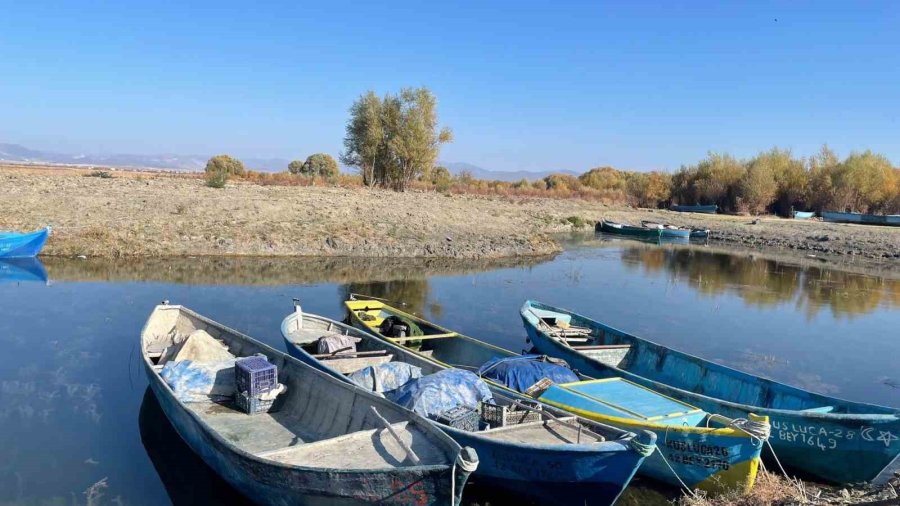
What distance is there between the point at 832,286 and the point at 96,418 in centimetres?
3107

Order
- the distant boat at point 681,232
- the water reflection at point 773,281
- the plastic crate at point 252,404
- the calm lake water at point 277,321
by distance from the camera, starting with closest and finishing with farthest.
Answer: the calm lake water at point 277,321, the plastic crate at point 252,404, the water reflection at point 773,281, the distant boat at point 681,232

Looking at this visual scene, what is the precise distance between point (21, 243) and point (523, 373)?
75.6ft

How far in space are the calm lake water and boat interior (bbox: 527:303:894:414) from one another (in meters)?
1.79

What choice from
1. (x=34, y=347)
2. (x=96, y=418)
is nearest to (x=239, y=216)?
(x=34, y=347)

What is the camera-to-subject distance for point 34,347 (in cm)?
1467

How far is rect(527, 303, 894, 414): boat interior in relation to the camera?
10656mm

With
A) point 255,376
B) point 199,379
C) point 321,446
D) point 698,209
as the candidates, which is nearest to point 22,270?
point 199,379

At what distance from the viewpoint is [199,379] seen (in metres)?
10.6

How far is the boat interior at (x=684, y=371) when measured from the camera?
35.0 ft

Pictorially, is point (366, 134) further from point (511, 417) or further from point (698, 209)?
point (511, 417)

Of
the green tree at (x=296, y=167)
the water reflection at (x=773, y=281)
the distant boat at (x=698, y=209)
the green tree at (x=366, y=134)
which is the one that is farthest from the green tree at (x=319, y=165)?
the water reflection at (x=773, y=281)

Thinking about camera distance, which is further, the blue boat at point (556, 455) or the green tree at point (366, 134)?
the green tree at point (366, 134)

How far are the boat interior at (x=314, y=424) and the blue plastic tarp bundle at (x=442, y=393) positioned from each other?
78 centimetres

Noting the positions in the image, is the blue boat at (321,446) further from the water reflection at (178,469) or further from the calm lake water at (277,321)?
the calm lake water at (277,321)
